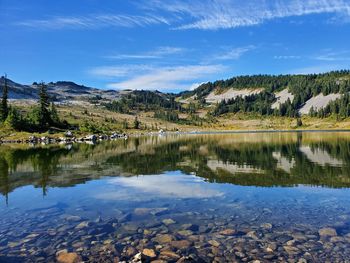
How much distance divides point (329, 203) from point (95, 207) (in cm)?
1600

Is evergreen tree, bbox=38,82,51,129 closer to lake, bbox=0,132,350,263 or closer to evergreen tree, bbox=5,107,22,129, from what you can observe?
evergreen tree, bbox=5,107,22,129

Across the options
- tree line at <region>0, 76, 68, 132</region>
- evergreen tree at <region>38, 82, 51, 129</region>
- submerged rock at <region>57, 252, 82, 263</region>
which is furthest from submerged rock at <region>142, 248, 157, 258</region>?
evergreen tree at <region>38, 82, 51, 129</region>

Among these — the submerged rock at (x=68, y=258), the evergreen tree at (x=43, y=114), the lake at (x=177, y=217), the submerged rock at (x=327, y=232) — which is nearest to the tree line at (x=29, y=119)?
the evergreen tree at (x=43, y=114)

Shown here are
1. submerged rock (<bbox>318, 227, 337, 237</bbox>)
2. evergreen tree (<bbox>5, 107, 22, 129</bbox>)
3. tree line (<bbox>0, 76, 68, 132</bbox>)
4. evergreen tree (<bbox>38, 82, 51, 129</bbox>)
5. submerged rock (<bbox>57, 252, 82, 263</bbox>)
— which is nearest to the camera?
submerged rock (<bbox>57, 252, 82, 263</bbox>)

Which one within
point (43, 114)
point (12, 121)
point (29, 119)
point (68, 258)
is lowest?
point (68, 258)

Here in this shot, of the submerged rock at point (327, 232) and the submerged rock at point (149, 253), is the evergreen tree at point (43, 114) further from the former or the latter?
the submerged rock at point (327, 232)

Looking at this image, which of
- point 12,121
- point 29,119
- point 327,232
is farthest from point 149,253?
point 29,119

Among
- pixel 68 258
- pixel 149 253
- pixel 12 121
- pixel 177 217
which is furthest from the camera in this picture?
pixel 12 121

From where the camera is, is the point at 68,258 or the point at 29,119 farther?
the point at 29,119

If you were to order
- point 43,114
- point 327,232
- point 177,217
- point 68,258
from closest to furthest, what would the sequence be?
point 68,258, point 327,232, point 177,217, point 43,114

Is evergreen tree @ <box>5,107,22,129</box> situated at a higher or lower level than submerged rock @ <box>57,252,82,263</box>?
higher

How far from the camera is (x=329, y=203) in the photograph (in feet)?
75.4

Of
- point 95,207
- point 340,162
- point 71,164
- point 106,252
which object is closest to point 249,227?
point 106,252

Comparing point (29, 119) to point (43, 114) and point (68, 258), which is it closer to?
point (43, 114)
